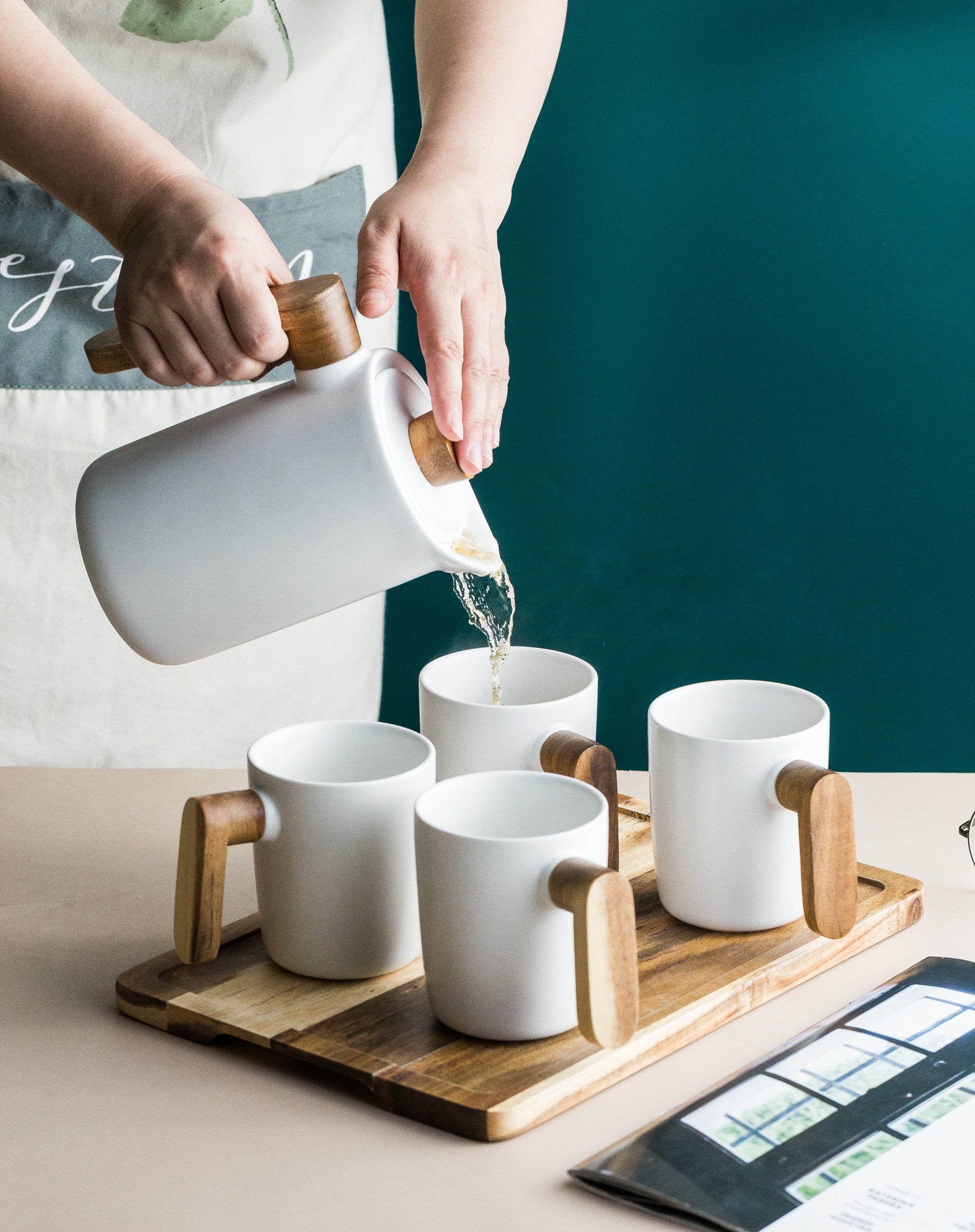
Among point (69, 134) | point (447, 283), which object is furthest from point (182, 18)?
point (447, 283)

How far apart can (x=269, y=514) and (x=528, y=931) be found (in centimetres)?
27

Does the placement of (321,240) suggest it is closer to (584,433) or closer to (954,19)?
(584,433)

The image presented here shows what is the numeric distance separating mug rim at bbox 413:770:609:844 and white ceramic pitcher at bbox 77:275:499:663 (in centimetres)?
12

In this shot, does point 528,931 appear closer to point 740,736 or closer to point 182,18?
point 740,736

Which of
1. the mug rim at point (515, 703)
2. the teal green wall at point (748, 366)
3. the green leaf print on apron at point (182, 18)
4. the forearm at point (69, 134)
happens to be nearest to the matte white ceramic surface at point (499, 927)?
the mug rim at point (515, 703)

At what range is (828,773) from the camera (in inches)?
32.1

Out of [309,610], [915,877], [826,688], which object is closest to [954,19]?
[826,688]

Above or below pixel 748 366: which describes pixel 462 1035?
below

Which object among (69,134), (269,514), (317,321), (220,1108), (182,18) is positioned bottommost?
(220,1108)

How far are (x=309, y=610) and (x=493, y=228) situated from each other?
35cm

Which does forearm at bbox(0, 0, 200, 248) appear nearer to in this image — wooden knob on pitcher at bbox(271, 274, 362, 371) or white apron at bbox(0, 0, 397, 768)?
wooden knob on pitcher at bbox(271, 274, 362, 371)

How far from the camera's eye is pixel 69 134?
90 centimetres

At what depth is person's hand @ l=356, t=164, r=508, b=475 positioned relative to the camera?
82 centimetres

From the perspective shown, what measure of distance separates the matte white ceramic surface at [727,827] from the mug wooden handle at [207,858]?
0.85 ft
